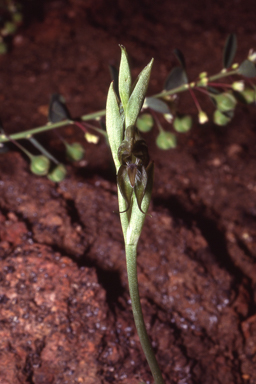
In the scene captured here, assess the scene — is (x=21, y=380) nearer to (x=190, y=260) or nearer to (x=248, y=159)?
(x=190, y=260)

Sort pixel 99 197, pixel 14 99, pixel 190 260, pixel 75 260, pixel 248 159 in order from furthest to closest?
pixel 14 99, pixel 248 159, pixel 99 197, pixel 190 260, pixel 75 260

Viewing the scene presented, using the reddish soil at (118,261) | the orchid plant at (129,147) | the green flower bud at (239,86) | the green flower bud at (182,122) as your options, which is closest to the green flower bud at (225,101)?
the green flower bud at (239,86)

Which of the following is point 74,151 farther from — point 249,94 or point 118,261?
point 249,94

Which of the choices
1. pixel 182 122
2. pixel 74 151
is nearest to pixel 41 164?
pixel 74 151

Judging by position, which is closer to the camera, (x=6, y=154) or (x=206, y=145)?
(x=6, y=154)

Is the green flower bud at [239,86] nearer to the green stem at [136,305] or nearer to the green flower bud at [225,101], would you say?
the green flower bud at [225,101]

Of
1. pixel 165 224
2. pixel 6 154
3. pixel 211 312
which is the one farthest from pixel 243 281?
pixel 6 154

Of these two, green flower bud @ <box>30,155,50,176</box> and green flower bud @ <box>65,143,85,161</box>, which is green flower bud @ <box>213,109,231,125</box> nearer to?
green flower bud @ <box>65,143,85,161</box>
